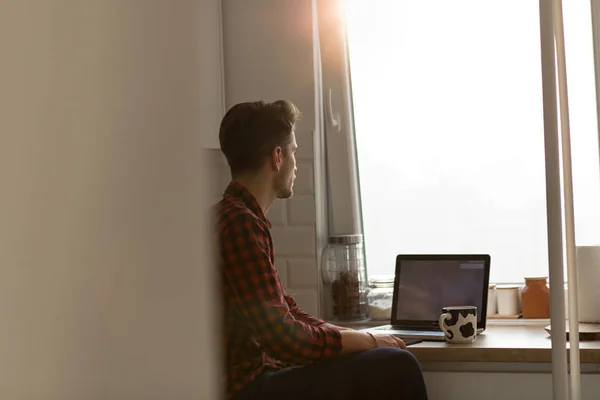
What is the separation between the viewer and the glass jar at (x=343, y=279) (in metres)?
2.10

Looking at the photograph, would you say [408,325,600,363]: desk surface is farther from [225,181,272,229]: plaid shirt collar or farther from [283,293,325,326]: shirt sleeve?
[225,181,272,229]: plaid shirt collar

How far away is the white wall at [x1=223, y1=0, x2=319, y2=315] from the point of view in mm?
2096

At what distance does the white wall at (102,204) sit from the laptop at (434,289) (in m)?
1.83

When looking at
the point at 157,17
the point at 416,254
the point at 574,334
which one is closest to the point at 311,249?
the point at 416,254

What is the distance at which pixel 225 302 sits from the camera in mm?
1420

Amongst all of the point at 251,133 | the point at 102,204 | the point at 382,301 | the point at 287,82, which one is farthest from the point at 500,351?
the point at 102,204

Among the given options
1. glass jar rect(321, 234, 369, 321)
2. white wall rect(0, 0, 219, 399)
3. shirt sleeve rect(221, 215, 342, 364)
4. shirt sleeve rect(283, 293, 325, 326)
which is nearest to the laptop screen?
glass jar rect(321, 234, 369, 321)

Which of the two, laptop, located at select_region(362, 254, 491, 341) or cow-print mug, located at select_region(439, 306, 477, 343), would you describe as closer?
cow-print mug, located at select_region(439, 306, 477, 343)

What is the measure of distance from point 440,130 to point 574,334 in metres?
1.46

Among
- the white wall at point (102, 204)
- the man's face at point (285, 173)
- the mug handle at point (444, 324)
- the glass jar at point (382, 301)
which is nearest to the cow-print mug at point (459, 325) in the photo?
the mug handle at point (444, 324)

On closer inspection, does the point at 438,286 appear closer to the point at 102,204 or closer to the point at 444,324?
the point at 444,324

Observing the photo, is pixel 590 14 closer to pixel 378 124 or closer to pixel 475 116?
pixel 475 116

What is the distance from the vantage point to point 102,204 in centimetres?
13

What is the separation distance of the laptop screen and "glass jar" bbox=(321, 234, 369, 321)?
0.11 m
